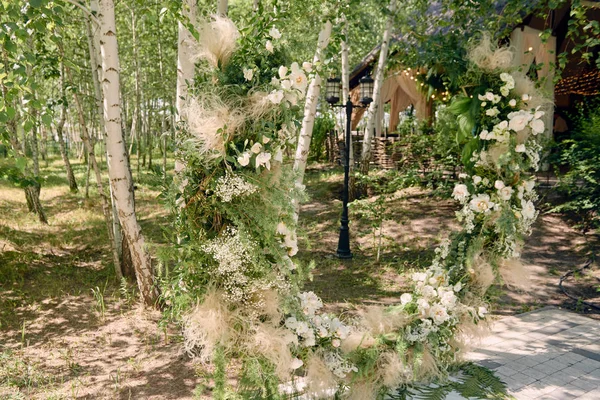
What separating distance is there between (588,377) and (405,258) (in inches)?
160

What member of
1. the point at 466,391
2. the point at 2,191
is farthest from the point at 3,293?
the point at 2,191

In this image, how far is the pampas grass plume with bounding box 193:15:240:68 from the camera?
2.82 meters

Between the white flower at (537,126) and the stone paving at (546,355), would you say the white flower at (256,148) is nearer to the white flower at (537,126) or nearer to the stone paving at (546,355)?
the white flower at (537,126)

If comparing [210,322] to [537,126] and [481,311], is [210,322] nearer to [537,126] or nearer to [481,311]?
[481,311]

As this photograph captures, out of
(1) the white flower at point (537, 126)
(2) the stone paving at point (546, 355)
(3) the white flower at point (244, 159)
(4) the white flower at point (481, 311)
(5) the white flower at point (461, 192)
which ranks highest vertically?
(1) the white flower at point (537, 126)

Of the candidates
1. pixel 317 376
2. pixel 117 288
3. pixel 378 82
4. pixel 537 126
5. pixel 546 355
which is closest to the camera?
pixel 317 376

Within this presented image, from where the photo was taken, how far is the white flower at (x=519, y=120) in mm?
3490

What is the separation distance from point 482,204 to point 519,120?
0.67 metres

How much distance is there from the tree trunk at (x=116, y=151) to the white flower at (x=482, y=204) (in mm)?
2772

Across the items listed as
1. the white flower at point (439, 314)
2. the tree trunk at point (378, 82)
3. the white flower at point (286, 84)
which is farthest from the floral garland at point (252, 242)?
the tree trunk at point (378, 82)

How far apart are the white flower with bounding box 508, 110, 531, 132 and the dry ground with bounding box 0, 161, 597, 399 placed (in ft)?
5.83

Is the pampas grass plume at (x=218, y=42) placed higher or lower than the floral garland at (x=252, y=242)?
higher

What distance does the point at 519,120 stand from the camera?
3.49 meters

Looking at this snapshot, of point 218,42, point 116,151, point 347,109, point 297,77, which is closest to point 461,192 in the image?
point 297,77
